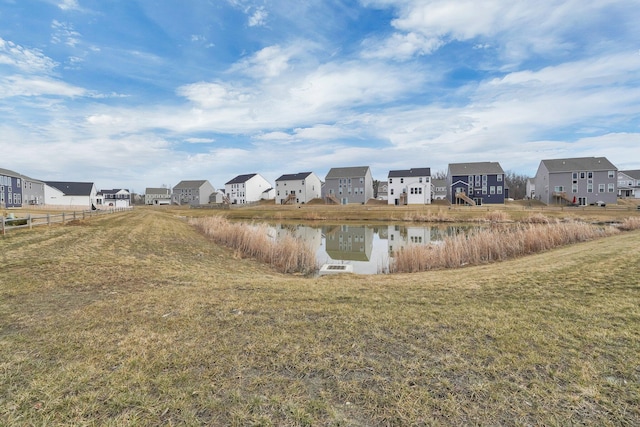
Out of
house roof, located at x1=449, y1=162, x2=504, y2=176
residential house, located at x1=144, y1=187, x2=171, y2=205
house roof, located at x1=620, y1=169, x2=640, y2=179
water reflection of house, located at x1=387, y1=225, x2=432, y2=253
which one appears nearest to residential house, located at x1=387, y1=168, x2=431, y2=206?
house roof, located at x1=449, y1=162, x2=504, y2=176

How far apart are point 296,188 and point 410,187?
24.9 meters

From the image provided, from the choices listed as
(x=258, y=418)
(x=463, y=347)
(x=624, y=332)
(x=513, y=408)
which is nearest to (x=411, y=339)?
(x=463, y=347)

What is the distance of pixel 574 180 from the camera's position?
5038 cm

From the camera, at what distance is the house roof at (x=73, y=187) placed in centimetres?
6703

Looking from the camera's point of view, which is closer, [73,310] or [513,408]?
[513,408]

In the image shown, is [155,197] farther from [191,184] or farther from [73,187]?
[73,187]

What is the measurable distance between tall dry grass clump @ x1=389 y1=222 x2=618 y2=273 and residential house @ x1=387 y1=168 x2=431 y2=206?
4124 centimetres

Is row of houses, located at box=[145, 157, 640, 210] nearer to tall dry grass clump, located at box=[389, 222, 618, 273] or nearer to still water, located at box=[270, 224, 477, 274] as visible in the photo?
still water, located at box=[270, 224, 477, 274]

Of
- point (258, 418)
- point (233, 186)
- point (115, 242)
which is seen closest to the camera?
point (258, 418)

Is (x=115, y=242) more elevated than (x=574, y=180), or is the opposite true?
(x=574, y=180)

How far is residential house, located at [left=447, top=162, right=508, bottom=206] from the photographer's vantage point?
55.1m

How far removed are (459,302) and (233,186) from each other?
7806 cm

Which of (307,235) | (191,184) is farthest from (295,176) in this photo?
(307,235)

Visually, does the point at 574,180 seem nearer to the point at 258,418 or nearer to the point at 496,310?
the point at 496,310
